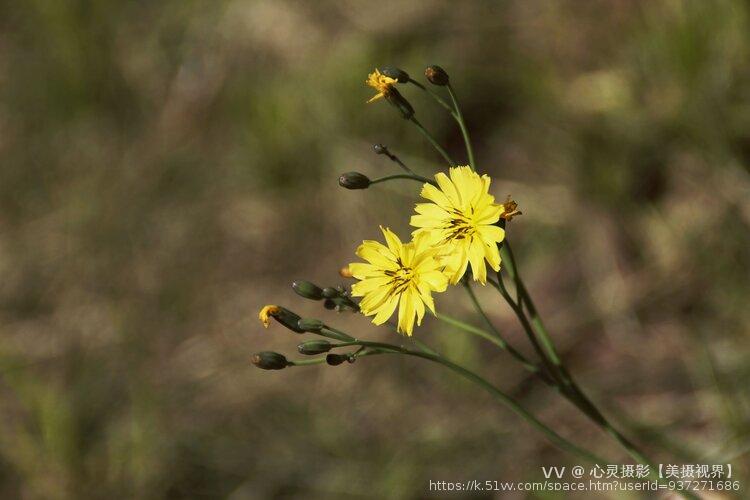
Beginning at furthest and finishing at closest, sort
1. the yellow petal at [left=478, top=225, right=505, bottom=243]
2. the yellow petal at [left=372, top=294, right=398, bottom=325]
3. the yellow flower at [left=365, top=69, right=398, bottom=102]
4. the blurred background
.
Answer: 1. the blurred background
2. the yellow flower at [left=365, top=69, right=398, bottom=102]
3. the yellow petal at [left=372, top=294, right=398, bottom=325]
4. the yellow petal at [left=478, top=225, right=505, bottom=243]

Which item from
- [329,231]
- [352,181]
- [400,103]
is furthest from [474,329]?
[329,231]

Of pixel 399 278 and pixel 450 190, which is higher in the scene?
pixel 450 190

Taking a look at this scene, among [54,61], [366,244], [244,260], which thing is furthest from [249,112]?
[366,244]

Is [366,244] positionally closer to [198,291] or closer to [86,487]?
[86,487]

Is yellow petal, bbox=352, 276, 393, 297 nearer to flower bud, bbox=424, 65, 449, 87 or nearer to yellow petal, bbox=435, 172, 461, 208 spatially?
yellow petal, bbox=435, 172, 461, 208

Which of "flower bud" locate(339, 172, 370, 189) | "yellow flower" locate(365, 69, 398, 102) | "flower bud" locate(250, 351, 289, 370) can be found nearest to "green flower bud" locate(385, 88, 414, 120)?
"yellow flower" locate(365, 69, 398, 102)

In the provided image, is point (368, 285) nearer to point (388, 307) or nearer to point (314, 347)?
point (388, 307)

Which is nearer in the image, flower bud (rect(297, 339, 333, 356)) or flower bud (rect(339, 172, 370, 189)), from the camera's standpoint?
flower bud (rect(297, 339, 333, 356))

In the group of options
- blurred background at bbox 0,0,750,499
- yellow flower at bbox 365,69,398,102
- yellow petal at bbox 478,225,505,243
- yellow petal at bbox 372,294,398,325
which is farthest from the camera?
blurred background at bbox 0,0,750,499
